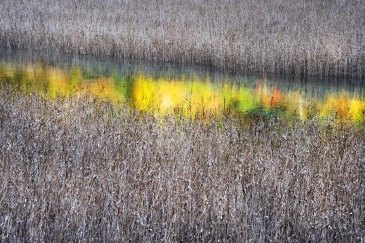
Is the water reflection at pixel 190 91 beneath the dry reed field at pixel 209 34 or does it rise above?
beneath

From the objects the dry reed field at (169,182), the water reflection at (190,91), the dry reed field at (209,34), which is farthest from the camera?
the dry reed field at (209,34)

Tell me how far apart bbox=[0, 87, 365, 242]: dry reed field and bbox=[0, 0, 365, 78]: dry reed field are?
510 centimetres

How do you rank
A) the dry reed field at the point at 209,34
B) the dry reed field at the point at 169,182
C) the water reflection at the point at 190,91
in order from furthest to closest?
1. the dry reed field at the point at 209,34
2. the water reflection at the point at 190,91
3. the dry reed field at the point at 169,182

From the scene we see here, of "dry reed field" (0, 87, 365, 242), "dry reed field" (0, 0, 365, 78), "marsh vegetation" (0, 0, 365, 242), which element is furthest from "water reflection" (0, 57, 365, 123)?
"dry reed field" (0, 87, 365, 242)

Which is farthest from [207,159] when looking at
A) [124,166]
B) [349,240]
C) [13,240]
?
[13,240]

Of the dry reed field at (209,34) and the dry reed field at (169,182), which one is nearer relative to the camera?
the dry reed field at (169,182)

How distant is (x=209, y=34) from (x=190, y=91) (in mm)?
2581

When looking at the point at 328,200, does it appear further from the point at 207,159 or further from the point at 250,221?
the point at 207,159

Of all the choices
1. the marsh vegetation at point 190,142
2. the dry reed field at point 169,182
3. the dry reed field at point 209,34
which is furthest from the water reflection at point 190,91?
the dry reed field at point 169,182

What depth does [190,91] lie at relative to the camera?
962 centimetres

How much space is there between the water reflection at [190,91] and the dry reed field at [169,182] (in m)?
1.70

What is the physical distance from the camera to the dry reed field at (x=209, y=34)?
1108 centimetres

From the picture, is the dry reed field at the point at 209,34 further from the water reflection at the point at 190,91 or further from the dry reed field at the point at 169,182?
the dry reed field at the point at 169,182

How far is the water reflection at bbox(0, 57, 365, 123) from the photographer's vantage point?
8203 mm
